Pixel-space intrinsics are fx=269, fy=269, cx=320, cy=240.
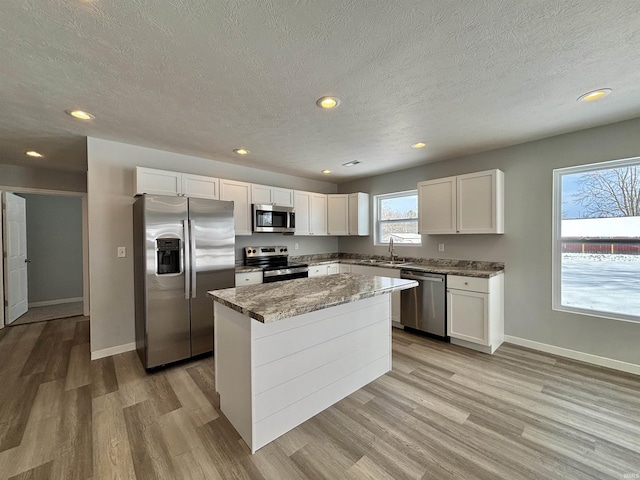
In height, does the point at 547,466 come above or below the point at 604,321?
below

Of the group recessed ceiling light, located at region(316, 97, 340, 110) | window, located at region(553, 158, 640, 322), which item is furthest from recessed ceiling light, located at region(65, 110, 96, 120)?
window, located at region(553, 158, 640, 322)

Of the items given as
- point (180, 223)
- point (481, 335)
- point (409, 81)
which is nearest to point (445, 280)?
point (481, 335)

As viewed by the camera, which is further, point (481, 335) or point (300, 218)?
point (300, 218)

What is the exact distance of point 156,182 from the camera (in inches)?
125

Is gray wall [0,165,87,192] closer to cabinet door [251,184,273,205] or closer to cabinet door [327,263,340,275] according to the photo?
cabinet door [251,184,273,205]

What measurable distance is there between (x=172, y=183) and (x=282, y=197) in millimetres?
1655

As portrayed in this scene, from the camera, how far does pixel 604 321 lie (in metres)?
2.81

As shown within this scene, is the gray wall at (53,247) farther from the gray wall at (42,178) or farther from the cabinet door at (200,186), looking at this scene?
the cabinet door at (200,186)

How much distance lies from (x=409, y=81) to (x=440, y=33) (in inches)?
18.3

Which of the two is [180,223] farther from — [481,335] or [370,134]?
[481,335]

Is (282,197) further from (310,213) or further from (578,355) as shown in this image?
(578,355)

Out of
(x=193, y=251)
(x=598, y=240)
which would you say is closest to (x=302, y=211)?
(x=193, y=251)

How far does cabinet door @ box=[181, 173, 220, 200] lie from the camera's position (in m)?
3.40

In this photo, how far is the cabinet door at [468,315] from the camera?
3.15 meters
